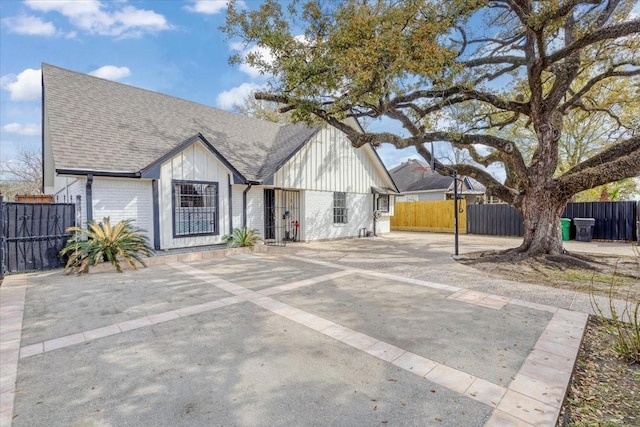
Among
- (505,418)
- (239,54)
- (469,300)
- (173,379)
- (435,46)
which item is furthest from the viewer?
(239,54)

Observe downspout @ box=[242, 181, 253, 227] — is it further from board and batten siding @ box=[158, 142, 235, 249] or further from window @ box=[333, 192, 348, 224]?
window @ box=[333, 192, 348, 224]

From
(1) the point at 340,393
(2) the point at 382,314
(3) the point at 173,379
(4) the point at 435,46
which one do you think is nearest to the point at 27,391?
(3) the point at 173,379

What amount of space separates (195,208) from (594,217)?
16873 millimetres

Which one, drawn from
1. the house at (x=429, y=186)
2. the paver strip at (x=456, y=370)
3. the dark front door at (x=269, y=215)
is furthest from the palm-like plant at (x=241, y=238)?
the house at (x=429, y=186)

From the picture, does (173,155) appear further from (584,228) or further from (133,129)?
(584,228)

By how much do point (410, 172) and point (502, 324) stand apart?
26.1 meters

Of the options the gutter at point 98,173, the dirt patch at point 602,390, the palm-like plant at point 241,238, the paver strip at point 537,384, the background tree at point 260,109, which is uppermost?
the background tree at point 260,109

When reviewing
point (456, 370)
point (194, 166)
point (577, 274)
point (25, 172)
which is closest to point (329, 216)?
point (194, 166)

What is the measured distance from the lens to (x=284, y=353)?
331cm

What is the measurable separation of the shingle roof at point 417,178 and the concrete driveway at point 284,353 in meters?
19.1

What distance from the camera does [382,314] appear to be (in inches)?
178

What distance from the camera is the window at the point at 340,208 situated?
1514 centimetres

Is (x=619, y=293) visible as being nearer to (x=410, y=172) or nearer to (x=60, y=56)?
(x=60, y=56)

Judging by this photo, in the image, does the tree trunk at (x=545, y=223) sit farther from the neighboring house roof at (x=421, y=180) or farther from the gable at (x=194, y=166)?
the neighboring house roof at (x=421, y=180)
